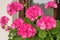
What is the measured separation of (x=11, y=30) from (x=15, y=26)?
11 centimetres

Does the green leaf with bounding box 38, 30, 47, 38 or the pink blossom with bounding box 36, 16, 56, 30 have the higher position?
the pink blossom with bounding box 36, 16, 56, 30

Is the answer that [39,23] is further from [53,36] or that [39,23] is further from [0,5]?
[0,5]

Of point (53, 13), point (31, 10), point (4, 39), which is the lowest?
point (4, 39)

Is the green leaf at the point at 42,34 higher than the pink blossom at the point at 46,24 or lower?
lower

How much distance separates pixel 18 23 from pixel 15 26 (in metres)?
0.03

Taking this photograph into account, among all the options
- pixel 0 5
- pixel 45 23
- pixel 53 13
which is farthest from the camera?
pixel 53 13

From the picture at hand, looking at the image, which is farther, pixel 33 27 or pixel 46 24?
pixel 33 27

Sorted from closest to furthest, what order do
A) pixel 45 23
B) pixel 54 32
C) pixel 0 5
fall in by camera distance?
pixel 45 23 < pixel 54 32 < pixel 0 5

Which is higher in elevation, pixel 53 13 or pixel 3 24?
pixel 3 24

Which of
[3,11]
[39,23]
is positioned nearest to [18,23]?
[39,23]

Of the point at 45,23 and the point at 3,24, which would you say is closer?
the point at 45,23

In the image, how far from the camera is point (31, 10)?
1009mm

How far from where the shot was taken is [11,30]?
43.9 inches

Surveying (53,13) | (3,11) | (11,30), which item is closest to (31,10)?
(11,30)
